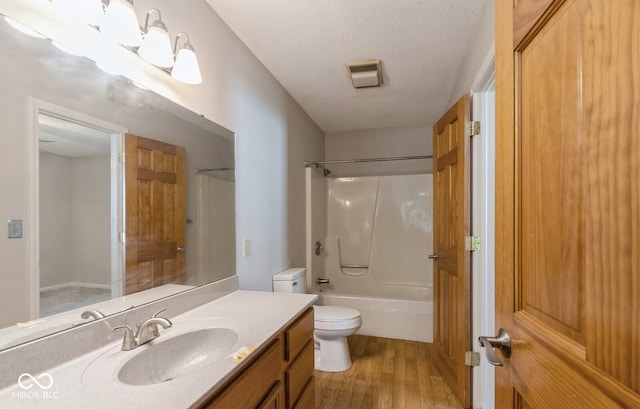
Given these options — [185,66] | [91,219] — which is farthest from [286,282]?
[185,66]

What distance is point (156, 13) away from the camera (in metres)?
1.10

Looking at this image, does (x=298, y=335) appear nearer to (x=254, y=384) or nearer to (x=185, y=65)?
(x=254, y=384)

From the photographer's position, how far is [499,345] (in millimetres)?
688

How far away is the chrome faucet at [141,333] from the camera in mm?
877

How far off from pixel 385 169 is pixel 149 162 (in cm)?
292

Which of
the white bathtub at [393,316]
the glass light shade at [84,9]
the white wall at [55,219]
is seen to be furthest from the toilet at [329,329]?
the glass light shade at [84,9]

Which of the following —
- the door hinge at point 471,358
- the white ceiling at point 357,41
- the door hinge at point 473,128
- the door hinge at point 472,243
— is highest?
the white ceiling at point 357,41

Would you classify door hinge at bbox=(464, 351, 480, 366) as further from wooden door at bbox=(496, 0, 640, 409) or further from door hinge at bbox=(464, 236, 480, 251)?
wooden door at bbox=(496, 0, 640, 409)

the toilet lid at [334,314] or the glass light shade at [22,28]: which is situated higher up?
the glass light shade at [22,28]

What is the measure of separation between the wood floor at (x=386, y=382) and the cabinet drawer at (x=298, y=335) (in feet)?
2.56

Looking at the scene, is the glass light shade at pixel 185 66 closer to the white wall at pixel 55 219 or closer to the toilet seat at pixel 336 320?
the white wall at pixel 55 219

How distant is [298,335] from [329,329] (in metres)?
0.92

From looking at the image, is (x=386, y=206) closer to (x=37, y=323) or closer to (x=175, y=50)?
(x=175, y=50)

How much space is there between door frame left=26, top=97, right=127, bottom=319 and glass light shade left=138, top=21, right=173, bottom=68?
0.32 m
